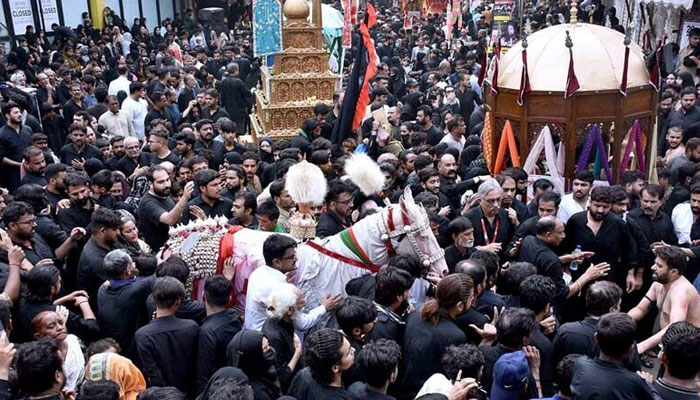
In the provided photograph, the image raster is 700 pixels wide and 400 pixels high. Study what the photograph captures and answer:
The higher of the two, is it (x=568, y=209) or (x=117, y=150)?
(x=117, y=150)

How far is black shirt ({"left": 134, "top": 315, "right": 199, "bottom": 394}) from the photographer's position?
3.90 meters

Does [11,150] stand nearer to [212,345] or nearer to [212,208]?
[212,208]

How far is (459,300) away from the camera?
389 cm

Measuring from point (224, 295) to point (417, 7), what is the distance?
28.6 meters

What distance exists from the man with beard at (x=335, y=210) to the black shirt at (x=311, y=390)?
2005mm

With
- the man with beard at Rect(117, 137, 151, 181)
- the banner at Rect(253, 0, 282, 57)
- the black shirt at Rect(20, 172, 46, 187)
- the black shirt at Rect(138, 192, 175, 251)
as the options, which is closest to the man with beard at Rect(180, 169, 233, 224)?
the black shirt at Rect(138, 192, 175, 251)

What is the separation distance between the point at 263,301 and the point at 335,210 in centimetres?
146

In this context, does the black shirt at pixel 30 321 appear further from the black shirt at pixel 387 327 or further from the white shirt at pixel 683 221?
the white shirt at pixel 683 221

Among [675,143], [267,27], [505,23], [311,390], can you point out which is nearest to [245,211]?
[311,390]

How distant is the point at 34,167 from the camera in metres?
6.77

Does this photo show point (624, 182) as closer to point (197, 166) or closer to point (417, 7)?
point (197, 166)

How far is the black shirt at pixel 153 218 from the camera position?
20.0 feet

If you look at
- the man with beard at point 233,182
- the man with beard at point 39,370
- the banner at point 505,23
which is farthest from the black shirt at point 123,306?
the banner at point 505,23

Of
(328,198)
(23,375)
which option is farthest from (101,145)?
(23,375)
